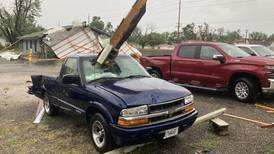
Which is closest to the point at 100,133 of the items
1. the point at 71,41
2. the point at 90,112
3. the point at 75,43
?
the point at 90,112

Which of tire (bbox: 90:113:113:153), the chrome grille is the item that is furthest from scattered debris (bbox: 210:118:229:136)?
tire (bbox: 90:113:113:153)

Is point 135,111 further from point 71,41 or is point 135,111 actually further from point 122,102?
point 71,41

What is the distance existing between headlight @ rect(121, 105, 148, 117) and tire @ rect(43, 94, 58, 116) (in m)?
3.15

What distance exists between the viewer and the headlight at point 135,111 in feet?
13.3

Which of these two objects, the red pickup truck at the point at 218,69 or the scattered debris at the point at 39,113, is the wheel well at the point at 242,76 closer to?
the red pickup truck at the point at 218,69

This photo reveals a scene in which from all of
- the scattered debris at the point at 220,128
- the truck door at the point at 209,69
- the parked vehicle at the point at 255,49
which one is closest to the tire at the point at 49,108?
the scattered debris at the point at 220,128

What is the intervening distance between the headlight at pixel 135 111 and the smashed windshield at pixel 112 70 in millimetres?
1284

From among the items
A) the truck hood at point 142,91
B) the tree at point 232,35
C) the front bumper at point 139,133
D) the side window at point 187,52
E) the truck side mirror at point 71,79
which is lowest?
the front bumper at point 139,133

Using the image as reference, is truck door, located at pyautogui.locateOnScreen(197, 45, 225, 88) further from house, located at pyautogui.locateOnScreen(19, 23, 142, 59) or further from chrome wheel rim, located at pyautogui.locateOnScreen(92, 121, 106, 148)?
house, located at pyautogui.locateOnScreen(19, 23, 142, 59)

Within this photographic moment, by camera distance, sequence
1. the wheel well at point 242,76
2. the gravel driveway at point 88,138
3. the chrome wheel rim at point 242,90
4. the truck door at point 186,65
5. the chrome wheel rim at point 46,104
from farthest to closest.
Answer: the truck door at point 186,65 → the chrome wheel rim at point 242,90 → the wheel well at point 242,76 → the chrome wheel rim at point 46,104 → the gravel driveway at point 88,138

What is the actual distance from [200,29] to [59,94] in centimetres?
5279

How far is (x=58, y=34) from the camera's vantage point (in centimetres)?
2928

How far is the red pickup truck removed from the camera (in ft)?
26.2

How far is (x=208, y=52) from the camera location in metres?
9.20
